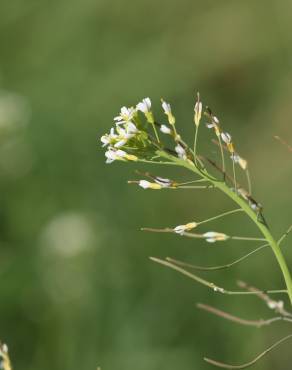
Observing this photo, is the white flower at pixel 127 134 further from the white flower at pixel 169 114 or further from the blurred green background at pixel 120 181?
the blurred green background at pixel 120 181

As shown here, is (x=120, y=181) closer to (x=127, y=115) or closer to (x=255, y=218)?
(x=127, y=115)

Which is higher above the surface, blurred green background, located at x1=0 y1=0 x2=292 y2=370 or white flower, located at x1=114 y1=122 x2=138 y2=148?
white flower, located at x1=114 y1=122 x2=138 y2=148

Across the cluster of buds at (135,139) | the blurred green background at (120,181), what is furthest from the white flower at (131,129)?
the blurred green background at (120,181)

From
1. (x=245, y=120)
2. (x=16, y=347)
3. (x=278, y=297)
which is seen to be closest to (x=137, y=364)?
(x=16, y=347)

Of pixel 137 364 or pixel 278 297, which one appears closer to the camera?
pixel 137 364

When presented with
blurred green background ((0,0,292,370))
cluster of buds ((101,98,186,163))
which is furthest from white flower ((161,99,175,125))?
blurred green background ((0,0,292,370))

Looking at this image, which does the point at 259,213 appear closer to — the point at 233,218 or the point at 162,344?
the point at 162,344

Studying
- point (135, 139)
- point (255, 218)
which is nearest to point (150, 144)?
point (135, 139)

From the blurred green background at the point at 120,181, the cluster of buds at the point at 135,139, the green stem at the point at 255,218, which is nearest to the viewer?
the green stem at the point at 255,218

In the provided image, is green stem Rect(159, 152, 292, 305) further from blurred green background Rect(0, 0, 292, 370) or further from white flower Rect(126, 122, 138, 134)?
blurred green background Rect(0, 0, 292, 370)
